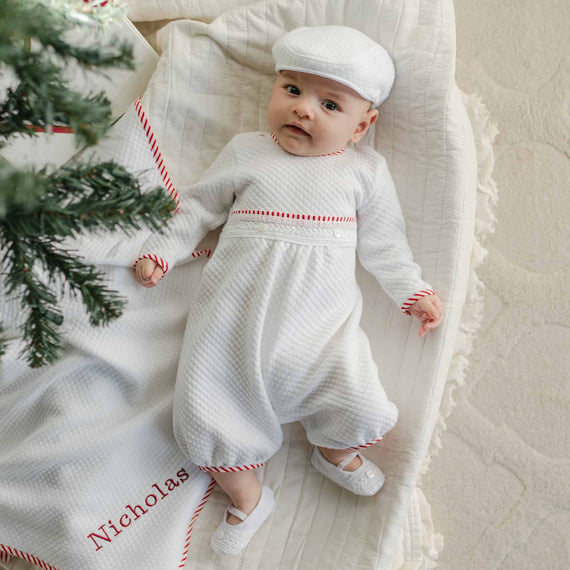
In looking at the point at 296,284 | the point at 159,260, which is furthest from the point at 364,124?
the point at 159,260

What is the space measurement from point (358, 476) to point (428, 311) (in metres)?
0.29

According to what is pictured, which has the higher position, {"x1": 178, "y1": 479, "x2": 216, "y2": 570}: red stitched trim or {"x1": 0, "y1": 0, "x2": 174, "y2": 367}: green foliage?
{"x1": 0, "y1": 0, "x2": 174, "y2": 367}: green foliage

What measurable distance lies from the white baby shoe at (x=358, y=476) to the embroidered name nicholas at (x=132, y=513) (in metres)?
0.25

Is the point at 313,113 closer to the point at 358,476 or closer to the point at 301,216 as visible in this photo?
the point at 301,216

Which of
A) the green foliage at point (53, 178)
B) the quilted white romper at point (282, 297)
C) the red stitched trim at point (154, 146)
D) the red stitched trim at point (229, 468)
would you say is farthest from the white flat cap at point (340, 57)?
the red stitched trim at point (229, 468)

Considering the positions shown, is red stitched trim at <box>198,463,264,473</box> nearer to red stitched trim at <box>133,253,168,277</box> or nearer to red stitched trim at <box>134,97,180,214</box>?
red stitched trim at <box>133,253,168,277</box>

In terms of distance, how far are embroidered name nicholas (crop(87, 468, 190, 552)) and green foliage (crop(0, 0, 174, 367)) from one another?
1.80ft

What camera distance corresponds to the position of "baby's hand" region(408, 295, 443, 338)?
40.9 inches

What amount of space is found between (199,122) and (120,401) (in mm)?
518

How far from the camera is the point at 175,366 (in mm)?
1097

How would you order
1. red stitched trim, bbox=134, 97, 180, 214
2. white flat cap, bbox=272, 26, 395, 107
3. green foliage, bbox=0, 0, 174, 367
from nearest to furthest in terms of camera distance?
green foliage, bbox=0, 0, 174, 367 < white flat cap, bbox=272, 26, 395, 107 < red stitched trim, bbox=134, 97, 180, 214

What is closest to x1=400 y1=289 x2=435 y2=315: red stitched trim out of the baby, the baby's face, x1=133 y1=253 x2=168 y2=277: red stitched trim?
the baby

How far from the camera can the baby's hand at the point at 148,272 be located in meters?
1.06

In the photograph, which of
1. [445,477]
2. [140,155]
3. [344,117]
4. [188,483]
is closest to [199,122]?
[140,155]
